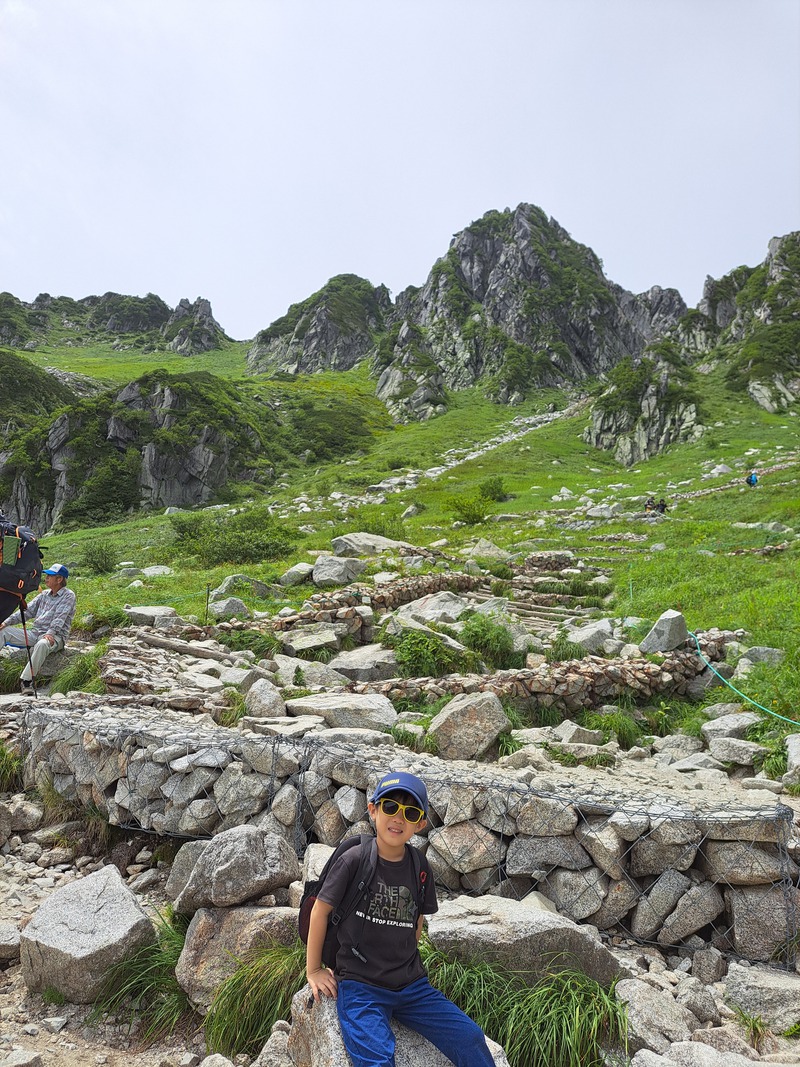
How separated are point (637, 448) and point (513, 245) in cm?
11012

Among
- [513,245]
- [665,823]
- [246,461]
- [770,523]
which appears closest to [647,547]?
[770,523]

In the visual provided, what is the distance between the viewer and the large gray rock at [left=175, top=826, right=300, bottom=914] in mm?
4730

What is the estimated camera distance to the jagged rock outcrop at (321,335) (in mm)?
142000

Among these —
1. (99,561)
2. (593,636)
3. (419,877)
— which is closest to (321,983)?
(419,877)

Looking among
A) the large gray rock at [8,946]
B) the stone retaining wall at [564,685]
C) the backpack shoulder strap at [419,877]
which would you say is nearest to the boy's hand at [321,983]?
the backpack shoulder strap at [419,877]

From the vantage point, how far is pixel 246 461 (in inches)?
2429

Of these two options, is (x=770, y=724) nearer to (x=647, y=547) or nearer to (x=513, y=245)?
(x=647, y=547)

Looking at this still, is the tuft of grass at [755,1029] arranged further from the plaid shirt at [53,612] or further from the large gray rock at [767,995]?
the plaid shirt at [53,612]

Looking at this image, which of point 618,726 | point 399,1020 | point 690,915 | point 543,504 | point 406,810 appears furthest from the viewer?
point 543,504

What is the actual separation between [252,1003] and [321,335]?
15281 centimetres

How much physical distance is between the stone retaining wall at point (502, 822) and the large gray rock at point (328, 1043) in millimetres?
1935

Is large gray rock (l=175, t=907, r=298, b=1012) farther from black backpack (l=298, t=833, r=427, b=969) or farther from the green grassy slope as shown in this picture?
the green grassy slope

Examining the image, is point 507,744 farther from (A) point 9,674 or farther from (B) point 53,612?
(A) point 9,674

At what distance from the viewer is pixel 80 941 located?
462 cm
